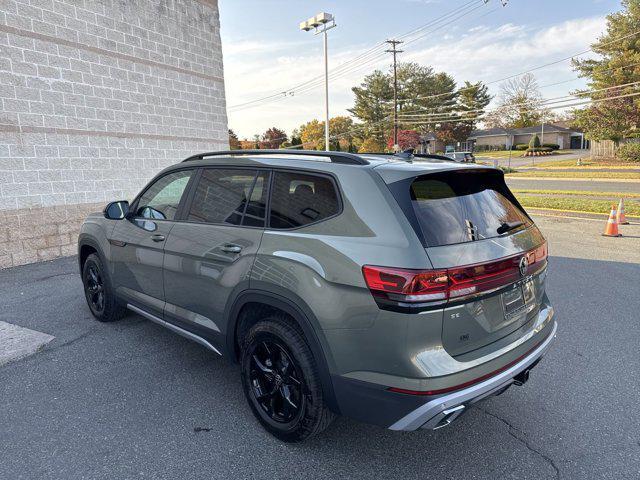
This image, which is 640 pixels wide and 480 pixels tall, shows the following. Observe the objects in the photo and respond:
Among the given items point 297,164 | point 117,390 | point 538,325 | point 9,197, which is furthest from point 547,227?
point 9,197

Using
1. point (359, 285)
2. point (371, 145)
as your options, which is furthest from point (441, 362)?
point (371, 145)

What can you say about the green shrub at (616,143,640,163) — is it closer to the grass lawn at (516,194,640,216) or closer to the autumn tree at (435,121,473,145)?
the grass lawn at (516,194,640,216)

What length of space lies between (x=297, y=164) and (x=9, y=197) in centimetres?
709

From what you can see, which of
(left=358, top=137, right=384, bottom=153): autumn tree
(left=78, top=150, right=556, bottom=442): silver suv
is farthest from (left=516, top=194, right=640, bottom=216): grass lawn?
(left=358, top=137, right=384, bottom=153): autumn tree

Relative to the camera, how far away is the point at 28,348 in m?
4.00

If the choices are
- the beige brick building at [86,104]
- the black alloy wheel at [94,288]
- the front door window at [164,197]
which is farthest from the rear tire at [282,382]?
the beige brick building at [86,104]

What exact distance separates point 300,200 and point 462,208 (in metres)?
0.97

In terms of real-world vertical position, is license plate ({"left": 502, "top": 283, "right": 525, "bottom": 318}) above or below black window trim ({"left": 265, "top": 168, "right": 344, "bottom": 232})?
below

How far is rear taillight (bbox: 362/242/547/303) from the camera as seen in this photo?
203 centimetres

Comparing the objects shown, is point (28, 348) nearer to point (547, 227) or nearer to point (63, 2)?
point (63, 2)

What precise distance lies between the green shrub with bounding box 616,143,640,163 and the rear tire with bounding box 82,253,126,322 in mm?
43415

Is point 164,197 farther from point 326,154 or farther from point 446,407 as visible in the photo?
point 446,407

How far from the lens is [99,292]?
4613 mm

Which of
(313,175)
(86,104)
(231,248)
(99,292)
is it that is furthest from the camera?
(86,104)
